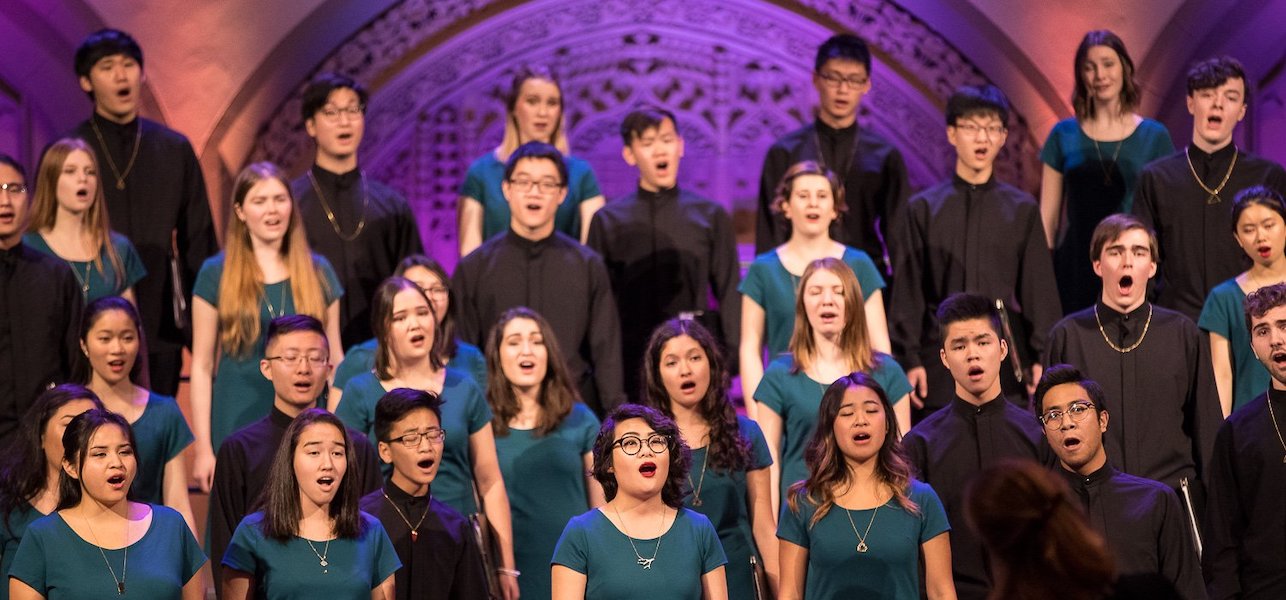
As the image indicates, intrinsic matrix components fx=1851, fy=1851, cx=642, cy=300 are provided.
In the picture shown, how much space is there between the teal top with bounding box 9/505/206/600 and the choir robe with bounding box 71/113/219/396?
1.70m

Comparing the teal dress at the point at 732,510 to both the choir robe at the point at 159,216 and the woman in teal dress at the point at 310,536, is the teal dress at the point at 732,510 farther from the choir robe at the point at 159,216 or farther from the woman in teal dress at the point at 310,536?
the choir robe at the point at 159,216

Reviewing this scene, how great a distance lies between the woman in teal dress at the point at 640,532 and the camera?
4.18 meters

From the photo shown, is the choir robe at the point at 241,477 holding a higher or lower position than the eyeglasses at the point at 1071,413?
lower

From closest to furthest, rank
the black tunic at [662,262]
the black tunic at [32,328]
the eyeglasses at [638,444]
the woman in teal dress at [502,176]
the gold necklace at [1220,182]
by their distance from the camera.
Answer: the eyeglasses at [638,444] → the black tunic at [32,328] → the gold necklace at [1220,182] → the black tunic at [662,262] → the woman in teal dress at [502,176]

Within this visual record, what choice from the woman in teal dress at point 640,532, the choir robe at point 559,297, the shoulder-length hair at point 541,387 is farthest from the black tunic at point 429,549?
the choir robe at point 559,297

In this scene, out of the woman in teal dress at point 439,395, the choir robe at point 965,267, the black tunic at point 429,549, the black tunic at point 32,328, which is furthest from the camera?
the choir robe at point 965,267

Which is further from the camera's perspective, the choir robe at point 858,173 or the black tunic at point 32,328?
the choir robe at point 858,173

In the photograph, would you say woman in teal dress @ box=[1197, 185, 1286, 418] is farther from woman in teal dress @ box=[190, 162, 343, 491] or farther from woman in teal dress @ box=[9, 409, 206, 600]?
woman in teal dress @ box=[9, 409, 206, 600]

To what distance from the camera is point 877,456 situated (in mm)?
4434

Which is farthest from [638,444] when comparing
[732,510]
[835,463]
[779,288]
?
[779,288]

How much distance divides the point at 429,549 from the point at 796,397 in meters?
1.13

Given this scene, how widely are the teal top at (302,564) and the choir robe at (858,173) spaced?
2.45m

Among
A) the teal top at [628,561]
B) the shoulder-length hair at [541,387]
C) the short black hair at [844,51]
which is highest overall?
the short black hair at [844,51]

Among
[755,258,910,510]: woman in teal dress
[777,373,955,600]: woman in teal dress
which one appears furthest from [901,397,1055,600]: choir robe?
[777,373,955,600]: woman in teal dress
